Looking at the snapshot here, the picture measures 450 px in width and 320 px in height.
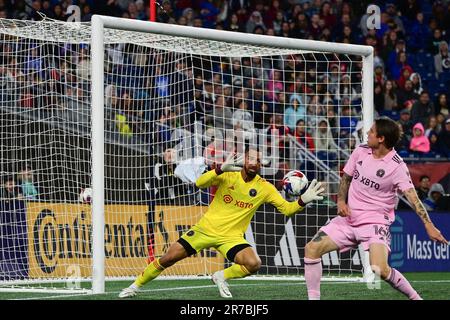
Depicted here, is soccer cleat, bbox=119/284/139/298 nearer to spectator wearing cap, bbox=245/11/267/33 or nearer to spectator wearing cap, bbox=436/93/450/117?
spectator wearing cap, bbox=436/93/450/117

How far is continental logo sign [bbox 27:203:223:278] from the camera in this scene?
1617 centimetres

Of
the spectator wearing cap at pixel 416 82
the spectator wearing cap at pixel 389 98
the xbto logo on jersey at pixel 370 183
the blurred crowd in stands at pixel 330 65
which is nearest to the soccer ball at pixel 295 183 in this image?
the xbto logo on jersey at pixel 370 183

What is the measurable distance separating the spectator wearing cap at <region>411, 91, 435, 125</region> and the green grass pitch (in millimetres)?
7976

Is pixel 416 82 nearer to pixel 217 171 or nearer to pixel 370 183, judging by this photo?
pixel 217 171

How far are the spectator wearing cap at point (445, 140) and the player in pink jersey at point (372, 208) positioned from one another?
1226cm

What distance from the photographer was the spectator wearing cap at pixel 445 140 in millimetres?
23375

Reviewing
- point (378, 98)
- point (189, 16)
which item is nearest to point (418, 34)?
point (378, 98)

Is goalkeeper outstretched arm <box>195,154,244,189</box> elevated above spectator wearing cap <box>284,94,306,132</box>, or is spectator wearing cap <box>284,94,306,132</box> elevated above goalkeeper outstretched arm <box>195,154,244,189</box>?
spectator wearing cap <box>284,94,306,132</box>

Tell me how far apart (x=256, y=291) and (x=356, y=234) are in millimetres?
3151

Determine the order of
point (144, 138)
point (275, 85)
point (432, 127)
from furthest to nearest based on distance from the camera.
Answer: point (432, 127) < point (275, 85) < point (144, 138)

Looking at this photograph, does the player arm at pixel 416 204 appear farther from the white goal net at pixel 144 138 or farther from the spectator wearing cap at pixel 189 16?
the spectator wearing cap at pixel 189 16

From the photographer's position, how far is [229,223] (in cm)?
1298

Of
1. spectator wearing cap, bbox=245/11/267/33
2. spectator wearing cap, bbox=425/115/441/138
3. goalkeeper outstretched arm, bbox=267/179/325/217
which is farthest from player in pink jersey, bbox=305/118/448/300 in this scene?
spectator wearing cap, bbox=245/11/267/33

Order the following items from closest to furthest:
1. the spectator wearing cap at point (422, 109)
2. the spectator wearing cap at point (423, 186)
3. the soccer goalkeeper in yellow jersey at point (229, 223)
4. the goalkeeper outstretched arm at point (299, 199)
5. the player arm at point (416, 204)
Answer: the player arm at point (416, 204), the goalkeeper outstretched arm at point (299, 199), the soccer goalkeeper in yellow jersey at point (229, 223), the spectator wearing cap at point (423, 186), the spectator wearing cap at point (422, 109)
